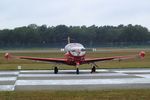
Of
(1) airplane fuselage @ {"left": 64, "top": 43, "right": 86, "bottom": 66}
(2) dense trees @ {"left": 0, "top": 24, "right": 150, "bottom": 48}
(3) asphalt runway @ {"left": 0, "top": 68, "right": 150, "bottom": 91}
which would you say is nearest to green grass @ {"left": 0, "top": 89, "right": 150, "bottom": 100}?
(3) asphalt runway @ {"left": 0, "top": 68, "right": 150, "bottom": 91}

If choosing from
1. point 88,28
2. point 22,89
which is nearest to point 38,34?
point 88,28

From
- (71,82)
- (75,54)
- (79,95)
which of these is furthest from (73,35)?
(79,95)

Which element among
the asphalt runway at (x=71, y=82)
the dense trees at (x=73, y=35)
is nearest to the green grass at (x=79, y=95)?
the asphalt runway at (x=71, y=82)

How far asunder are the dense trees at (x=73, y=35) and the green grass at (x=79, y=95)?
149 meters

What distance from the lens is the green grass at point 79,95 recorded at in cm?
1661

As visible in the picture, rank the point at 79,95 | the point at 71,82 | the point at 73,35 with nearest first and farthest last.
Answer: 1. the point at 79,95
2. the point at 71,82
3. the point at 73,35

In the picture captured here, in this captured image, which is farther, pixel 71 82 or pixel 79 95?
pixel 71 82

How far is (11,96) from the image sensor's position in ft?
56.5

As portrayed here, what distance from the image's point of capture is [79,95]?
17.4 m

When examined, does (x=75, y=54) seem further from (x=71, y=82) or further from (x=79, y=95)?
(x=79, y=95)

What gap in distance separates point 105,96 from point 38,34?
159 metres

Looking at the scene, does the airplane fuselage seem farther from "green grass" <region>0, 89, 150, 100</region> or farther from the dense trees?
the dense trees

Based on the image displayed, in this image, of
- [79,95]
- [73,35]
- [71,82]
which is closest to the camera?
[79,95]

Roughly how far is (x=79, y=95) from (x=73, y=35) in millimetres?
151274
